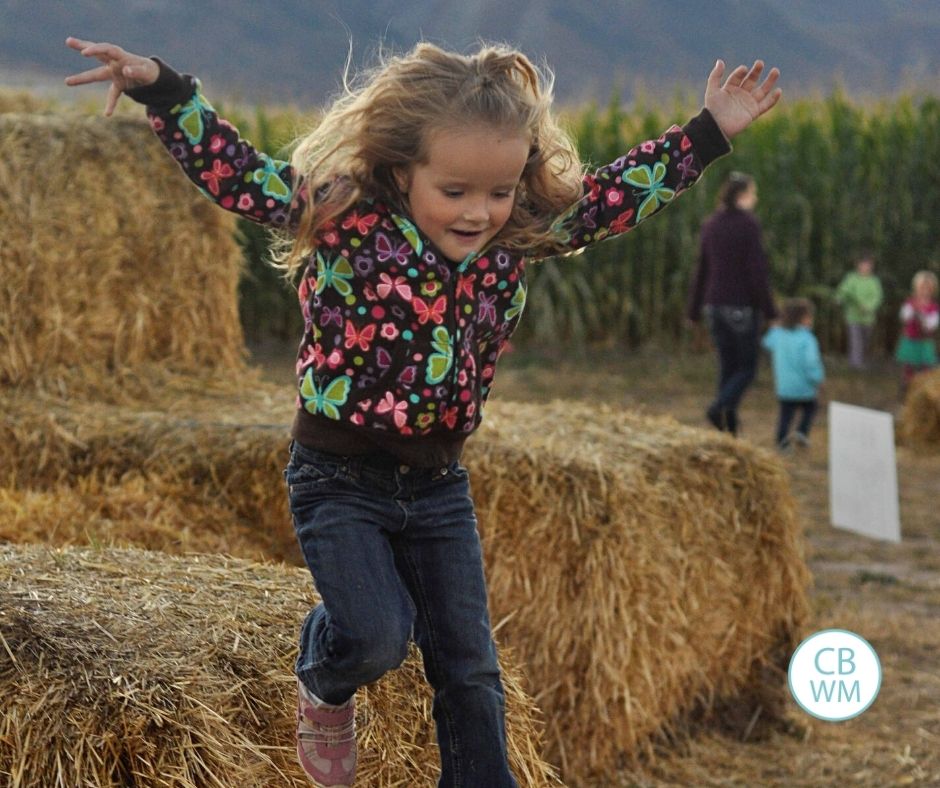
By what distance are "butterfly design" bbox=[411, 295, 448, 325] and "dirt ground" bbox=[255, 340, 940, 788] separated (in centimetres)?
202

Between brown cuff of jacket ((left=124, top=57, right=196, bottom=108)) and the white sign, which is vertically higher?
brown cuff of jacket ((left=124, top=57, right=196, bottom=108))

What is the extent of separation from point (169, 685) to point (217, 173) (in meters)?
0.92

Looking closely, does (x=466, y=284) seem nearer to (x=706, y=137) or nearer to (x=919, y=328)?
(x=706, y=137)

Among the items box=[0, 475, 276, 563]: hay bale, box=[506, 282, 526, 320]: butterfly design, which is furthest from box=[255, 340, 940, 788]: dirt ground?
box=[506, 282, 526, 320]: butterfly design

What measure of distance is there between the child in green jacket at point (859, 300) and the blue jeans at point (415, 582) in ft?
34.1

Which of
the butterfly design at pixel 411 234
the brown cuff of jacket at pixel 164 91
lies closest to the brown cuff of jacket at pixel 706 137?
the butterfly design at pixel 411 234

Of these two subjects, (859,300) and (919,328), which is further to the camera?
(859,300)

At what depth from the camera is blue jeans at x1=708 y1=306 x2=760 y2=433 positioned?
8.71 meters

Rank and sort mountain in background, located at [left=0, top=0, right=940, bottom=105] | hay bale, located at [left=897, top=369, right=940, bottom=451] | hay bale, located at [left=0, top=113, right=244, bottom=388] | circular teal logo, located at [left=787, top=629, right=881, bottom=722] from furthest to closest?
mountain in background, located at [left=0, top=0, right=940, bottom=105], hay bale, located at [left=897, top=369, right=940, bottom=451], hay bale, located at [left=0, top=113, right=244, bottom=388], circular teal logo, located at [left=787, top=629, right=881, bottom=722]

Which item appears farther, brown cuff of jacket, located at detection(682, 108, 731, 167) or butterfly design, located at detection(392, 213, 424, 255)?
brown cuff of jacket, located at detection(682, 108, 731, 167)

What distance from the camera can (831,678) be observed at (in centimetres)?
486

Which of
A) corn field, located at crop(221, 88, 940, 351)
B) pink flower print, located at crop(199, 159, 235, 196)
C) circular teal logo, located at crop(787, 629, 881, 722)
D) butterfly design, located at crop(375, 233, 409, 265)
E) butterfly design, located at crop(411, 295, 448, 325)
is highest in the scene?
corn field, located at crop(221, 88, 940, 351)

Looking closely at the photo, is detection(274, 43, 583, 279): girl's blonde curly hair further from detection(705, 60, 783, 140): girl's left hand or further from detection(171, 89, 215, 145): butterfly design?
detection(705, 60, 783, 140): girl's left hand

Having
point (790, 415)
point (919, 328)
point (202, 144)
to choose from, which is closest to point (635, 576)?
point (202, 144)
